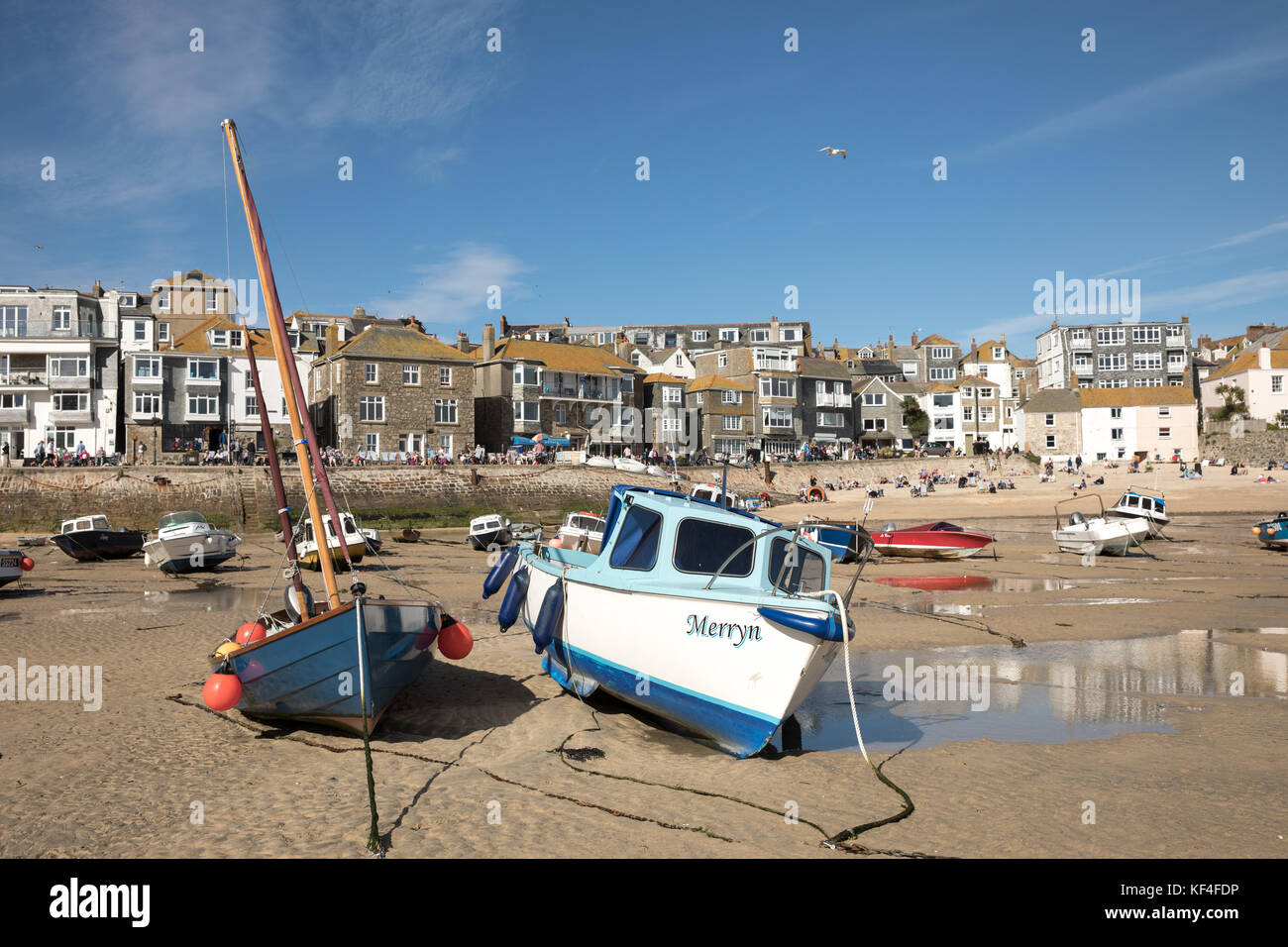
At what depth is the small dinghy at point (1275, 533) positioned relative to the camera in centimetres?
3331

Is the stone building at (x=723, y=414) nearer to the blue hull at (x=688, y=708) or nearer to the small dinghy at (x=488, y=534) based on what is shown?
the small dinghy at (x=488, y=534)

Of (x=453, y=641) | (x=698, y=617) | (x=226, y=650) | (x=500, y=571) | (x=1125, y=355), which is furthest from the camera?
(x=1125, y=355)

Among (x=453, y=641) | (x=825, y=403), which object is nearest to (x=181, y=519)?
(x=453, y=641)

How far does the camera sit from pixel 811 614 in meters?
9.02

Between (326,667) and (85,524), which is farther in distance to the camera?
(85,524)

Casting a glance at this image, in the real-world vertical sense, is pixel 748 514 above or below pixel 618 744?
above

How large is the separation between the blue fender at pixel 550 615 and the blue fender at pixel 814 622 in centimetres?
371

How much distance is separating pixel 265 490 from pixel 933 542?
116ft

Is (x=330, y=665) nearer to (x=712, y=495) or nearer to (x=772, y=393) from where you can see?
Result: (x=712, y=495)

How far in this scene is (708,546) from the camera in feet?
35.3

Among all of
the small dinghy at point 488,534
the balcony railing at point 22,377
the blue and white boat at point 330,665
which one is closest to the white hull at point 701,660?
the blue and white boat at point 330,665
